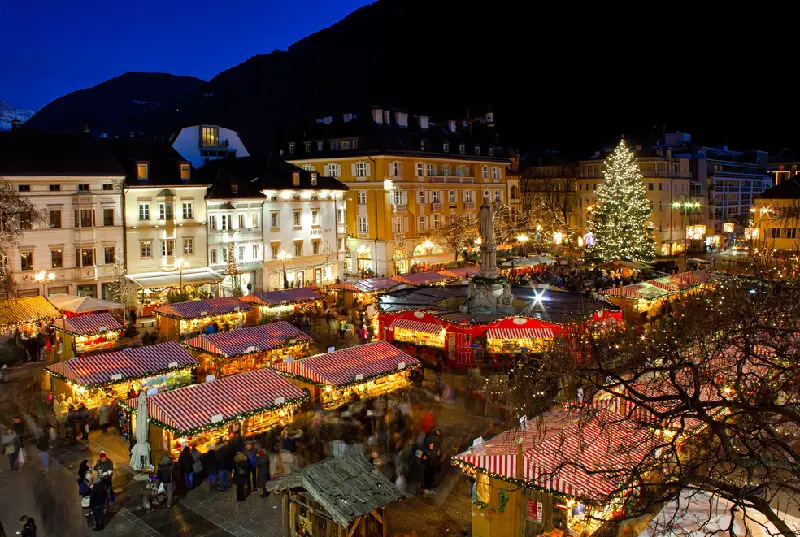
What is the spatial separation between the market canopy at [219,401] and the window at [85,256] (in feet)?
65.9

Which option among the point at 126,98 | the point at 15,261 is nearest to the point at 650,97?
the point at 126,98

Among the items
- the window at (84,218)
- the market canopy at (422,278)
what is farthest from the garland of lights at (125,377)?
the market canopy at (422,278)

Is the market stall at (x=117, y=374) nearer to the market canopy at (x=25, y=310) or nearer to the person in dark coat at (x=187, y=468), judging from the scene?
the person in dark coat at (x=187, y=468)

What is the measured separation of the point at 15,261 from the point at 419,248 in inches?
1184

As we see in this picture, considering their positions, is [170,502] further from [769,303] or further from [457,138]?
[457,138]

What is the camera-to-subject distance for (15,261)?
33781 millimetres

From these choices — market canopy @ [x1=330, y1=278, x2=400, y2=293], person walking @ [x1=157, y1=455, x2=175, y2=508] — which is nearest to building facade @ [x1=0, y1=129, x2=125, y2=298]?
market canopy @ [x1=330, y1=278, x2=400, y2=293]

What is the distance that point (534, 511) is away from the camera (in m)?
12.5

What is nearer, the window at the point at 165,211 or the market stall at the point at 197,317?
the market stall at the point at 197,317

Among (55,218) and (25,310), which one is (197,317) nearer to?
(25,310)

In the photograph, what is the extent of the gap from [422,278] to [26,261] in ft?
70.4

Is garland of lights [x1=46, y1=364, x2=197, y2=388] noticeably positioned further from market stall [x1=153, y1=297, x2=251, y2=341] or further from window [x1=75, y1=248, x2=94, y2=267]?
window [x1=75, y1=248, x2=94, y2=267]

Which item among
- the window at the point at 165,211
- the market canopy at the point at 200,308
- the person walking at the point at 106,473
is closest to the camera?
the person walking at the point at 106,473

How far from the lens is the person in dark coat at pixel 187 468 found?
1591 cm
